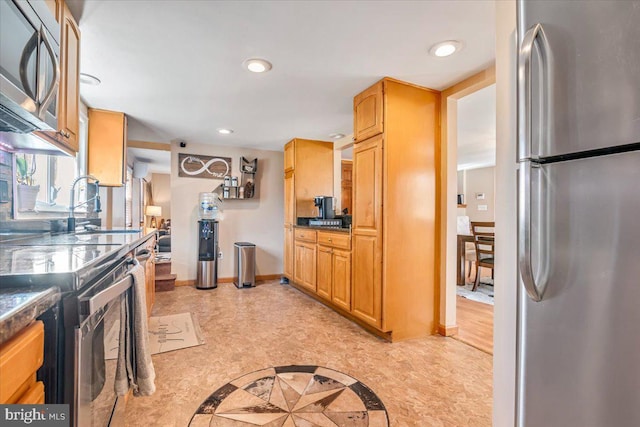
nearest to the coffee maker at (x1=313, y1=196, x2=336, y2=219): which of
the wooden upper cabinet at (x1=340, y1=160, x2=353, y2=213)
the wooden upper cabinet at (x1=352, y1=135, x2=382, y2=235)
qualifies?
the wooden upper cabinet at (x1=352, y1=135, x2=382, y2=235)

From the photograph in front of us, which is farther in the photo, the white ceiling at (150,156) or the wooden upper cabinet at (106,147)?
the white ceiling at (150,156)

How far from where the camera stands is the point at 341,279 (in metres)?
3.09

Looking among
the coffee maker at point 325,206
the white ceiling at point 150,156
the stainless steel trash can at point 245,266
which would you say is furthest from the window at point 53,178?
the coffee maker at point 325,206

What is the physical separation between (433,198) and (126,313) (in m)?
2.41

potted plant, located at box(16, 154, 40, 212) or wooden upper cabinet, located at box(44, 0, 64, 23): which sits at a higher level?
wooden upper cabinet, located at box(44, 0, 64, 23)

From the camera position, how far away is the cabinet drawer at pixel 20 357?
0.50 m

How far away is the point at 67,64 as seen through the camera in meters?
1.64

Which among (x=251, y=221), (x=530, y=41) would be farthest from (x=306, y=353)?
(x=251, y=221)

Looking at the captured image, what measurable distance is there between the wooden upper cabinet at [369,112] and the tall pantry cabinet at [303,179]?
5.45 ft

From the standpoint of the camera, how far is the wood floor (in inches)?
97.7

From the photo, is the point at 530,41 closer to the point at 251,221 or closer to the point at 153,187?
the point at 251,221

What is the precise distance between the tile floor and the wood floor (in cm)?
13

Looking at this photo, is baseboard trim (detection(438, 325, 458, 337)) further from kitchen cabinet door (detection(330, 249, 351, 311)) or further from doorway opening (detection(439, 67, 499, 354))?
kitchen cabinet door (detection(330, 249, 351, 311))

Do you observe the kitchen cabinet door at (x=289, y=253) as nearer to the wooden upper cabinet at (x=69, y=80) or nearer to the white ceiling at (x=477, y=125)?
the white ceiling at (x=477, y=125)
